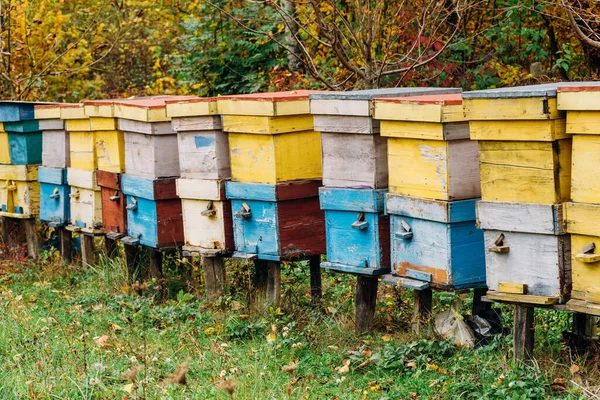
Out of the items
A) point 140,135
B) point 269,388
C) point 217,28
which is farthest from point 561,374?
point 217,28

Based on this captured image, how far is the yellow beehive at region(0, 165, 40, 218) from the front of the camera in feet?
34.8

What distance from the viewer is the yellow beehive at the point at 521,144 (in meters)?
4.98

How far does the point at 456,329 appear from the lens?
624 cm

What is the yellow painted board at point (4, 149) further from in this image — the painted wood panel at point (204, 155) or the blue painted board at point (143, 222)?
the painted wood panel at point (204, 155)

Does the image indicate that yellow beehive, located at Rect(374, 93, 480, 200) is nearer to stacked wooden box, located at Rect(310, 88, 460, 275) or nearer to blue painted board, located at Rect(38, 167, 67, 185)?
stacked wooden box, located at Rect(310, 88, 460, 275)

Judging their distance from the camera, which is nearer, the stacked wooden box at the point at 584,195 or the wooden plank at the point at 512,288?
the stacked wooden box at the point at 584,195

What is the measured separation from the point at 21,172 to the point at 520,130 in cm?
696

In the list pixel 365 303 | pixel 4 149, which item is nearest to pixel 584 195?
pixel 365 303

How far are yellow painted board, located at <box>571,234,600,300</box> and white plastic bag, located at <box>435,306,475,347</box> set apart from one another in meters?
1.18

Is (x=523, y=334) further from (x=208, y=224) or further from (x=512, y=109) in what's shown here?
(x=208, y=224)

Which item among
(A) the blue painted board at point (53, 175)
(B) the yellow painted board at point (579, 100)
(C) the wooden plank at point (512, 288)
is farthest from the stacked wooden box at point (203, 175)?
(B) the yellow painted board at point (579, 100)

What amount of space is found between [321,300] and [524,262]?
2.62 meters

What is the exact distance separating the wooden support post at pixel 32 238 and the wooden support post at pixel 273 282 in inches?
173

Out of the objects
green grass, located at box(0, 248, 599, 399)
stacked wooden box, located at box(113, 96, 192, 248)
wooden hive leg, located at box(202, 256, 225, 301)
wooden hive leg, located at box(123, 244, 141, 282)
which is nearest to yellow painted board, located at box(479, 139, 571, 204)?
green grass, located at box(0, 248, 599, 399)
